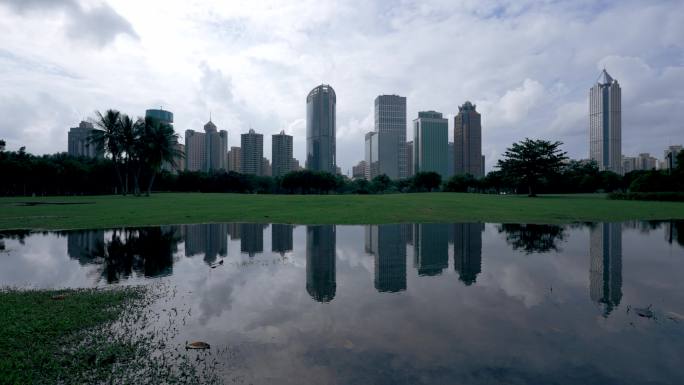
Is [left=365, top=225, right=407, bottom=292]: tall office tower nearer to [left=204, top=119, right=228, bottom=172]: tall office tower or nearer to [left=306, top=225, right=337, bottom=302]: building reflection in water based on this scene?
[left=306, top=225, right=337, bottom=302]: building reflection in water

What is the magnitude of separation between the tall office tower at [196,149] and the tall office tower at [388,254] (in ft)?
522

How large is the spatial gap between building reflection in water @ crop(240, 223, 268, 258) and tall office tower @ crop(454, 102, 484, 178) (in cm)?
17694

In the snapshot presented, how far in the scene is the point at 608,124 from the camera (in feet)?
567

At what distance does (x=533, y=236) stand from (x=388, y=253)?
8.55 metres

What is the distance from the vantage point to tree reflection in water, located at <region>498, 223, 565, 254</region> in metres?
15.0

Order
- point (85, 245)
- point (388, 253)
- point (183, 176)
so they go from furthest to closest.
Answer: point (183, 176)
point (85, 245)
point (388, 253)

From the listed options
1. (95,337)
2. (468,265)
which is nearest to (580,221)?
(468,265)

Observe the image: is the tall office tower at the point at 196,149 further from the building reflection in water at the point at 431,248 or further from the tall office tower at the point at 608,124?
the tall office tower at the point at 608,124

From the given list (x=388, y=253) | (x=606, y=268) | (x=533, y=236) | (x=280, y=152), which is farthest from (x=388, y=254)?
(x=280, y=152)

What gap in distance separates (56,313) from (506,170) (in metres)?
65.1

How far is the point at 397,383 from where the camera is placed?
481cm

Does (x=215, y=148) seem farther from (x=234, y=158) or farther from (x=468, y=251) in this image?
(x=468, y=251)

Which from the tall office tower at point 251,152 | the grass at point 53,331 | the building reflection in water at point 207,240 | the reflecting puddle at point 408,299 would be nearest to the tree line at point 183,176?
the building reflection in water at point 207,240

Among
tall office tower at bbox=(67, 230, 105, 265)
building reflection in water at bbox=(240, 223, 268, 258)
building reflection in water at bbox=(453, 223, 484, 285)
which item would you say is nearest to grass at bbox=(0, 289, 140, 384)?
tall office tower at bbox=(67, 230, 105, 265)
